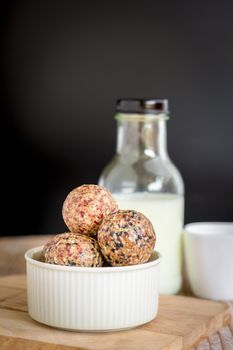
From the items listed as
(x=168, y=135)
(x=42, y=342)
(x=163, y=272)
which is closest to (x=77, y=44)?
(x=168, y=135)

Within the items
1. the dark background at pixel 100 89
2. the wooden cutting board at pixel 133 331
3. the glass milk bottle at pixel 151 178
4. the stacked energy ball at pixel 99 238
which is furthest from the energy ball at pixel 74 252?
the dark background at pixel 100 89

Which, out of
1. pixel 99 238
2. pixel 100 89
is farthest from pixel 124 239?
pixel 100 89

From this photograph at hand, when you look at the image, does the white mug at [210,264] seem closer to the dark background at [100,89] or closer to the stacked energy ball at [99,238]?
the stacked energy ball at [99,238]

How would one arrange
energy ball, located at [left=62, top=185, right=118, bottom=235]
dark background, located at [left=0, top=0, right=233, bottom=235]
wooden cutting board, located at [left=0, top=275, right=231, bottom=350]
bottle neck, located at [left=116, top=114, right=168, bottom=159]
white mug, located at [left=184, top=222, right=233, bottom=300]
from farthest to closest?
dark background, located at [left=0, top=0, right=233, bottom=235] < bottle neck, located at [left=116, top=114, right=168, bottom=159] < white mug, located at [left=184, top=222, right=233, bottom=300] < energy ball, located at [left=62, top=185, right=118, bottom=235] < wooden cutting board, located at [left=0, top=275, right=231, bottom=350]

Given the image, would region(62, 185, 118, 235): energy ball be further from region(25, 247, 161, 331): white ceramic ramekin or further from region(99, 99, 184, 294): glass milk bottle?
region(99, 99, 184, 294): glass milk bottle

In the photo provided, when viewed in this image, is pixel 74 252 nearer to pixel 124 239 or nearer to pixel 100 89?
pixel 124 239

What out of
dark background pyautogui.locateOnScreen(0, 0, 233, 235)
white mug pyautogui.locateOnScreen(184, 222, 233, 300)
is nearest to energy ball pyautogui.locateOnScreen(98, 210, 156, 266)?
white mug pyautogui.locateOnScreen(184, 222, 233, 300)
